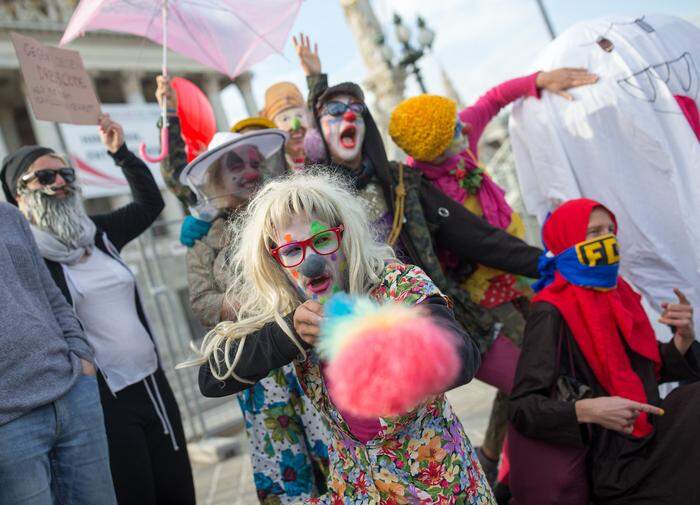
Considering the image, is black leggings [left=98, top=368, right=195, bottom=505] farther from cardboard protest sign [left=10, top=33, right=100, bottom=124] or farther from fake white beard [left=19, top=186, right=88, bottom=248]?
cardboard protest sign [left=10, top=33, right=100, bottom=124]

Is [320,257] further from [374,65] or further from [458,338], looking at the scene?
[374,65]

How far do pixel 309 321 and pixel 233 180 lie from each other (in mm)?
1405

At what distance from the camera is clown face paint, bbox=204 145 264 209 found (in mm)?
2684

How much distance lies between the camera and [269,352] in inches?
63.5

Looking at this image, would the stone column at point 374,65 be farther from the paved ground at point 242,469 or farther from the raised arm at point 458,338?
the raised arm at point 458,338

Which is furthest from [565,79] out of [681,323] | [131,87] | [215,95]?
[215,95]

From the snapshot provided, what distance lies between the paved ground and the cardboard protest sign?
272 centimetres

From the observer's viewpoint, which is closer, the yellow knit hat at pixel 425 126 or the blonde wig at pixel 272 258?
the blonde wig at pixel 272 258

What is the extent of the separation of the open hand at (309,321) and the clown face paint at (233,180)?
50.7 inches

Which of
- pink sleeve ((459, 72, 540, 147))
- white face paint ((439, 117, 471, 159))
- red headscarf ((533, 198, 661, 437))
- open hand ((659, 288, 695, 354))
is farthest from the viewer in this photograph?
pink sleeve ((459, 72, 540, 147))

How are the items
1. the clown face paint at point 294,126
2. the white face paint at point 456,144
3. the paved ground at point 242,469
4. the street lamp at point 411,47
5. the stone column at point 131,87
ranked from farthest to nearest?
1. the stone column at point 131,87
2. the street lamp at point 411,47
3. the paved ground at point 242,469
4. the clown face paint at point 294,126
5. the white face paint at point 456,144

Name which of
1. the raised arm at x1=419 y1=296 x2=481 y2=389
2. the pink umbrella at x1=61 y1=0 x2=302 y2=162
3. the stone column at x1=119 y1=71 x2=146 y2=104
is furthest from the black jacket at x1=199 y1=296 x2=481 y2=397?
the stone column at x1=119 y1=71 x2=146 y2=104

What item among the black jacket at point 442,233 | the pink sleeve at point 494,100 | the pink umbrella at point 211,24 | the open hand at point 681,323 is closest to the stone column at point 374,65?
the pink umbrella at point 211,24

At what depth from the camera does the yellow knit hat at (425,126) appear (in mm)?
2988
